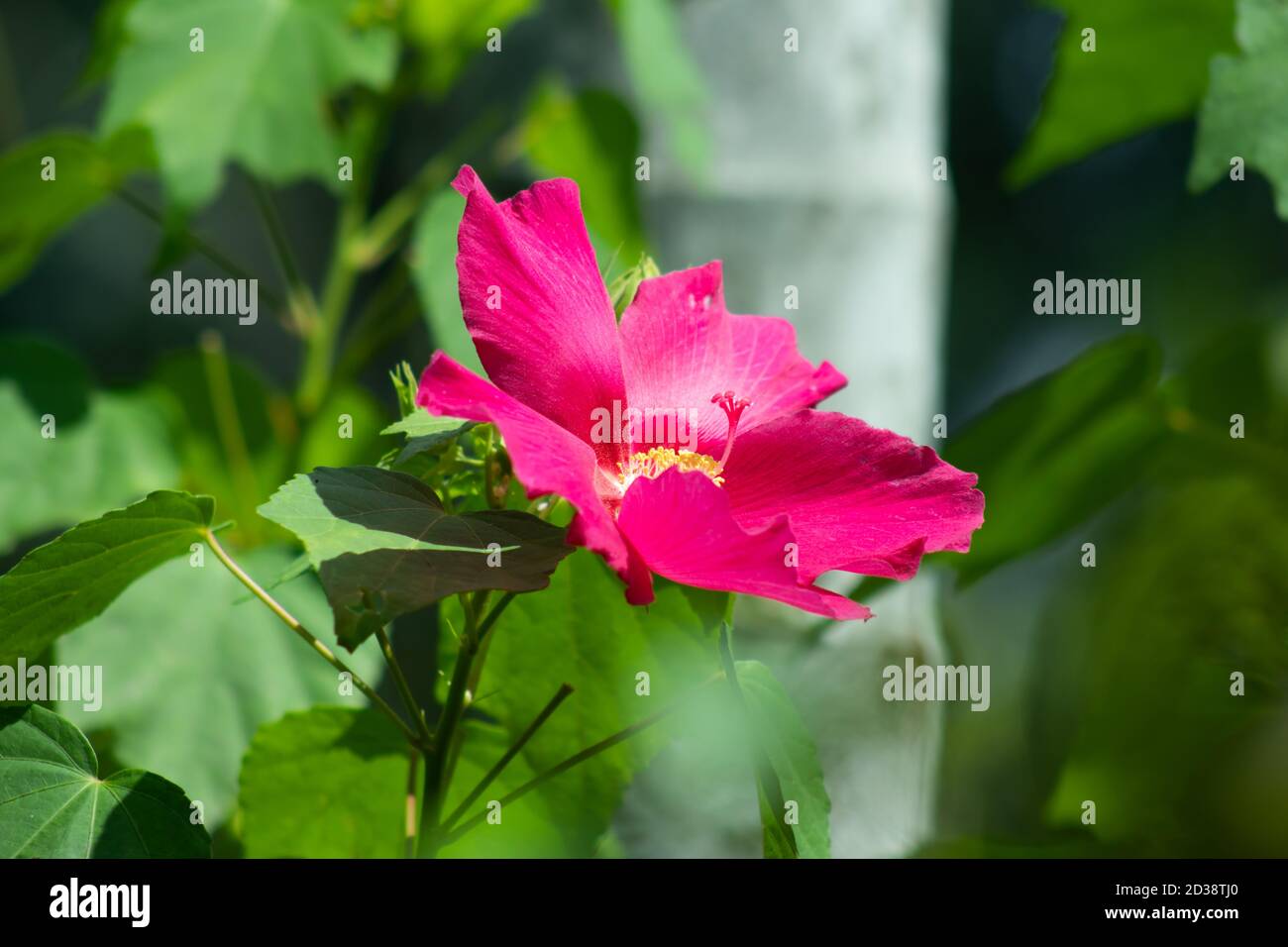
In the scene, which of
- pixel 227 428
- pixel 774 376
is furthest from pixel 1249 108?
pixel 227 428

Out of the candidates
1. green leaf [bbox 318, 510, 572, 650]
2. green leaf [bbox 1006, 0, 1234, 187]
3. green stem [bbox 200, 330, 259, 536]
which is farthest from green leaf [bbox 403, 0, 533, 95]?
green leaf [bbox 318, 510, 572, 650]

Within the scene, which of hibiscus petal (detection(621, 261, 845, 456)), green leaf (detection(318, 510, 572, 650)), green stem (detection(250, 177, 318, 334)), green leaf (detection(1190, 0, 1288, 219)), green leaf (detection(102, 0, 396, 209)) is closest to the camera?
green leaf (detection(318, 510, 572, 650))

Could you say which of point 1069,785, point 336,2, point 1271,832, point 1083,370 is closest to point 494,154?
point 336,2

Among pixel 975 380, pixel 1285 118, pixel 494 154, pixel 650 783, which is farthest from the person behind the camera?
pixel 975 380

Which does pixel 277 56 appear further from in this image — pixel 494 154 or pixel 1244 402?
pixel 1244 402

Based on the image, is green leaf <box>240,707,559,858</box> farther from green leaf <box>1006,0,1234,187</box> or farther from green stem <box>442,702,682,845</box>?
green leaf <box>1006,0,1234,187</box>
